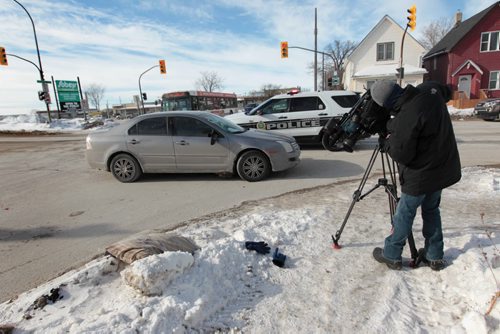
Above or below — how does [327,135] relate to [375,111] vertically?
below

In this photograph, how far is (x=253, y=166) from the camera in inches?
248

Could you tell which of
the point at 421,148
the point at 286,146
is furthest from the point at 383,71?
the point at 421,148

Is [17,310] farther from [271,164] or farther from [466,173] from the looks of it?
[466,173]

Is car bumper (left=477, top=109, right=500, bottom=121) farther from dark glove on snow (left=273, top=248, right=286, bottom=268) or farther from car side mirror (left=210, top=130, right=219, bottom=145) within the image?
dark glove on snow (left=273, top=248, right=286, bottom=268)

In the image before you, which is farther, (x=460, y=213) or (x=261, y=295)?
(x=460, y=213)

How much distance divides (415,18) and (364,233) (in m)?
15.7

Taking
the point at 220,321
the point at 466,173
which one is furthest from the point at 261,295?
the point at 466,173

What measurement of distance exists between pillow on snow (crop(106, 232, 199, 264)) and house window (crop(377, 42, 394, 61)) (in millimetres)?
33791

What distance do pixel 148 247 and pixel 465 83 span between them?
32854 mm

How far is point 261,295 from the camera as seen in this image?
8.14 feet

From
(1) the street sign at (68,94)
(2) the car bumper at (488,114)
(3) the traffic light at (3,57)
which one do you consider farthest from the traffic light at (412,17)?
(1) the street sign at (68,94)

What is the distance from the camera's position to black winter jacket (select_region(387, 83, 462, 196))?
87.6 inches

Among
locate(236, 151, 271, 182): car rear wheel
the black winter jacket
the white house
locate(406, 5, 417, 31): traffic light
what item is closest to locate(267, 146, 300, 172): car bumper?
locate(236, 151, 271, 182): car rear wheel

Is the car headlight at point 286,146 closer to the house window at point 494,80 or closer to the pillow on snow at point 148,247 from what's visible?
the pillow on snow at point 148,247
